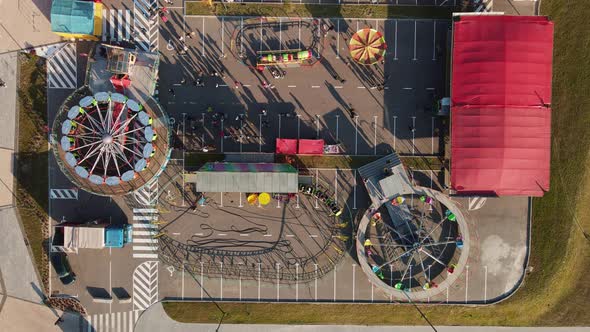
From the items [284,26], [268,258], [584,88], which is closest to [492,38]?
[584,88]

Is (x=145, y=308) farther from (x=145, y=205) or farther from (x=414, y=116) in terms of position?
(x=414, y=116)

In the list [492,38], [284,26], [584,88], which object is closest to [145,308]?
[284,26]

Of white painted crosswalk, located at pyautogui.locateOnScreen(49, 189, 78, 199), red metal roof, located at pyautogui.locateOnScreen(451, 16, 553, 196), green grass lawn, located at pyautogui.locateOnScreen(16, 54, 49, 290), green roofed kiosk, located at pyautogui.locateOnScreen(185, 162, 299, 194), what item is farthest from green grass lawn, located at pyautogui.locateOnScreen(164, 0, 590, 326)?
green grass lawn, located at pyautogui.locateOnScreen(16, 54, 49, 290)

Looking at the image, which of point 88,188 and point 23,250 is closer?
point 88,188

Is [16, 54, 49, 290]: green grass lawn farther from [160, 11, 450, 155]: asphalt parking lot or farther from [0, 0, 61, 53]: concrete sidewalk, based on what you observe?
[160, 11, 450, 155]: asphalt parking lot

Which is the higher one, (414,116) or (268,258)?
(414,116)

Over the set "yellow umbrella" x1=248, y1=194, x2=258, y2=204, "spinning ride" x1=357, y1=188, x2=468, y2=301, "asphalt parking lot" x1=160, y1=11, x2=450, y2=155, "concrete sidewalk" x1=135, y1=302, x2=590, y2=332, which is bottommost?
"concrete sidewalk" x1=135, y1=302, x2=590, y2=332

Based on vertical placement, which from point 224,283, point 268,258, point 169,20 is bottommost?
point 224,283

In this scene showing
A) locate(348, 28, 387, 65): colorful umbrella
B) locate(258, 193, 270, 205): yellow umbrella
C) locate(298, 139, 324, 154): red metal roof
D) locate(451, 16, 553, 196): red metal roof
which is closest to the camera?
locate(451, 16, 553, 196): red metal roof
